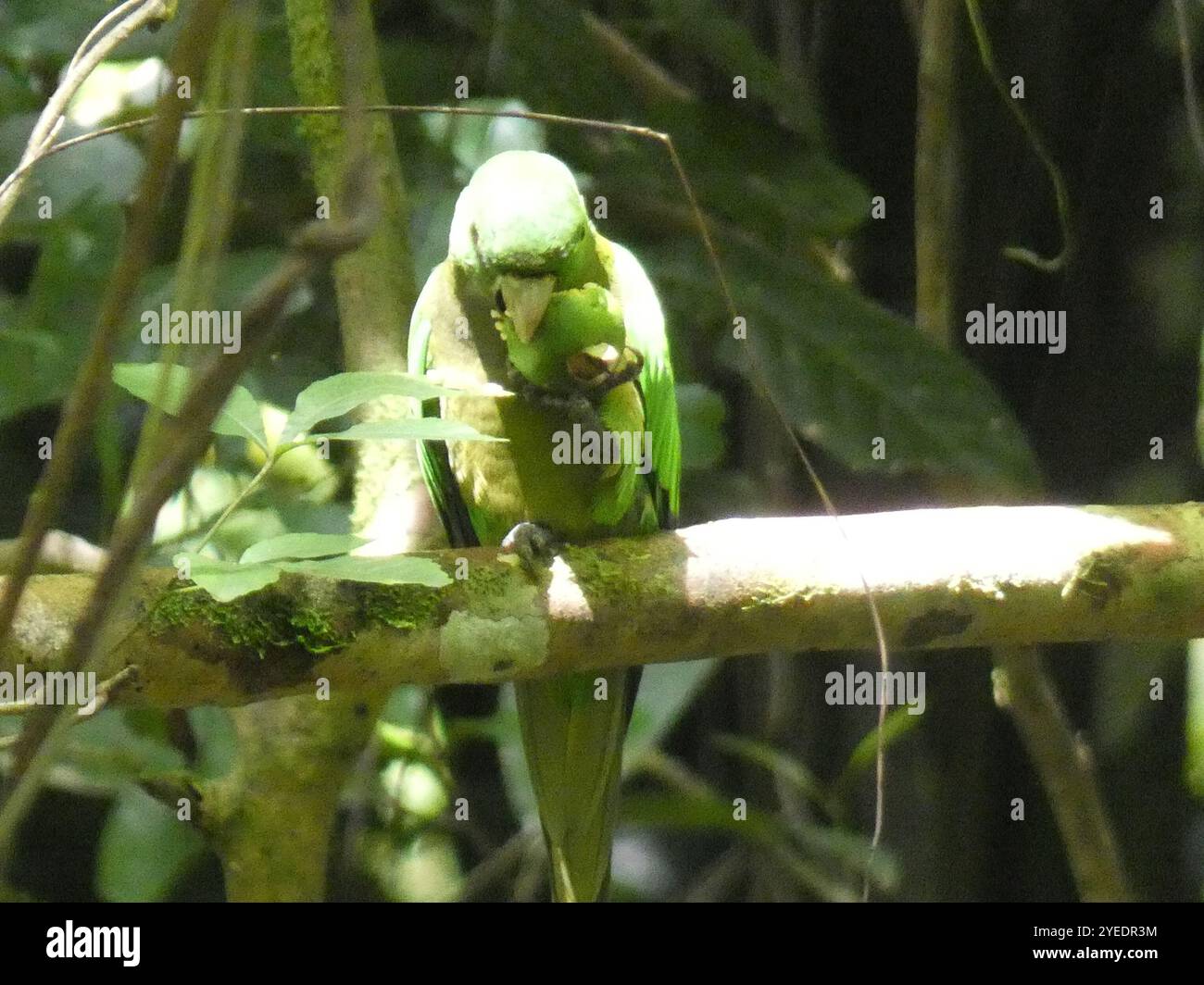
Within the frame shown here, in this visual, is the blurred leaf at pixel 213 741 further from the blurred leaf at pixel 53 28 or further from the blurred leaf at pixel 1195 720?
the blurred leaf at pixel 1195 720

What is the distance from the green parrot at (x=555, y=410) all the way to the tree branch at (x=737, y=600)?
14 centimetres

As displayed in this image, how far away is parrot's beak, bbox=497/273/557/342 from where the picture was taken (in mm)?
1860

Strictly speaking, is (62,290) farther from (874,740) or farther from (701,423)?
(874,740)

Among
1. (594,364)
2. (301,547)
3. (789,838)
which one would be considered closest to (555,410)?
(594,364)

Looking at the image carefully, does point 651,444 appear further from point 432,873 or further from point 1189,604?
point 432,873

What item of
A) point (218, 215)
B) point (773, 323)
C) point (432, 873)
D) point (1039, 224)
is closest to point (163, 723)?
point (432, 873)

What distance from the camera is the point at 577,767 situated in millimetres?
2182

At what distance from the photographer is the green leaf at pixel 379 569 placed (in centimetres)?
123

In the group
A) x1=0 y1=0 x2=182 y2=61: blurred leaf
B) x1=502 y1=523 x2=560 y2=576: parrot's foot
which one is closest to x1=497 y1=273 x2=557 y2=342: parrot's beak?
x1=502 y1=523 x2=560 y2=576: parrot's foot

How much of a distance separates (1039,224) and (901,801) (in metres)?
1.38

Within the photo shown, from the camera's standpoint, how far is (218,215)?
69cm

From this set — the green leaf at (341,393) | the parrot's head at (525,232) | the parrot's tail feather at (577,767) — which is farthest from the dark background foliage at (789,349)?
the green leaf at (341,393)

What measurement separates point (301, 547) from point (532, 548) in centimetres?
44

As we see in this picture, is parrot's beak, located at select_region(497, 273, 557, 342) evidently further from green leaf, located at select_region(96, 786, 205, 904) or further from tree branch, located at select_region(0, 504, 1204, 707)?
green leaf, located at select_region(96, 786, 205, 904)
